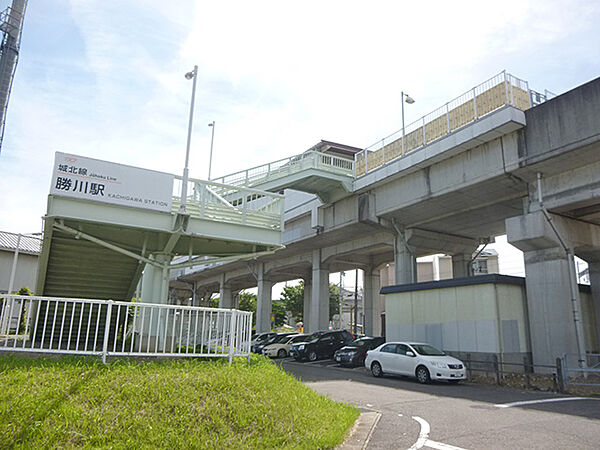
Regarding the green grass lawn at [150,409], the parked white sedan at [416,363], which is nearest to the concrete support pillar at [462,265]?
the parked white sedan at [416,363]

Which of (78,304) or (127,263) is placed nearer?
(78,304)

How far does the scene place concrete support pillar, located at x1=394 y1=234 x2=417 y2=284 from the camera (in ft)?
85.2

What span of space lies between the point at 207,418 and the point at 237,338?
12.9ft

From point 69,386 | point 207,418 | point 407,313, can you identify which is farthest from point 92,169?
point 407,313

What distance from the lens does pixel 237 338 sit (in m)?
9.95

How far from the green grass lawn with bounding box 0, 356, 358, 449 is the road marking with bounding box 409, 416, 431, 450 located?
1107 millimetres

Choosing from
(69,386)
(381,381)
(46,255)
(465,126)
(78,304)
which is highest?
(465,126)

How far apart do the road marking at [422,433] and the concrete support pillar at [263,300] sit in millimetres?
34169

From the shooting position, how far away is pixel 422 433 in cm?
768

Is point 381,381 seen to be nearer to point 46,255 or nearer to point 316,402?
point 316,402

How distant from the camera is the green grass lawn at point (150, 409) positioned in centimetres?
529

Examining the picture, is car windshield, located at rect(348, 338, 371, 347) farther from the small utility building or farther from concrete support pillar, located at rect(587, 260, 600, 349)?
concrete support pillar, located at rect(587, 260, 600, 349)

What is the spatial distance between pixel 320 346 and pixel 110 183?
1779cm

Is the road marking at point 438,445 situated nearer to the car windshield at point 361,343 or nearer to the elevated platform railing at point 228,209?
the elevated platform railing at point 228,209
